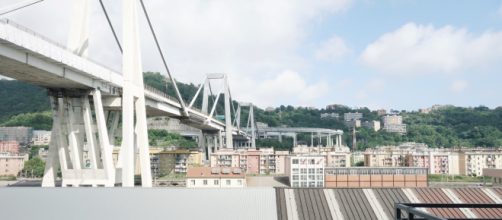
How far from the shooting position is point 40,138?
130875 millimetres

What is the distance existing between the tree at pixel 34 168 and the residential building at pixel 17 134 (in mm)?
56919

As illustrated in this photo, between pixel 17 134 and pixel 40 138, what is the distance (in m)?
12.8

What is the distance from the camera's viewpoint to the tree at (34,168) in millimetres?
80625

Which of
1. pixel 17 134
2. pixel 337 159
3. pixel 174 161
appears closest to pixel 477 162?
pixel 337 159

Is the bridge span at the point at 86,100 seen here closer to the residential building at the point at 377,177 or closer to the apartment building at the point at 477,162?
the residential building at the point at 377,177

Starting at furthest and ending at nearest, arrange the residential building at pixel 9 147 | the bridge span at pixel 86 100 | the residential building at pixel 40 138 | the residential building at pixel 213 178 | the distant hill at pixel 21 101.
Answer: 1. the residential building at pixel 40 138
2. the distant hill at pixel 21 101
3. the residential building at pixel 9 147
4. the residential building at pixel 213 178
5. the bridge span at pixel 86 100

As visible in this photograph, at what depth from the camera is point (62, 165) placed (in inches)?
1171

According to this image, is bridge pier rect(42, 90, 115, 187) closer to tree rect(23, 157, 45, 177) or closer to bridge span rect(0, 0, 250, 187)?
bridge span rect(0, 0, 250, 187)

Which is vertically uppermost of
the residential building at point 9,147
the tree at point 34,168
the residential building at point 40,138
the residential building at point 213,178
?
the residential building at point 40,138

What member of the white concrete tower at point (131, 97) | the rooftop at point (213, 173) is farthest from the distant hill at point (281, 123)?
the white concrete tower at point (131, 97)

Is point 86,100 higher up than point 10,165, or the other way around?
point 86,100

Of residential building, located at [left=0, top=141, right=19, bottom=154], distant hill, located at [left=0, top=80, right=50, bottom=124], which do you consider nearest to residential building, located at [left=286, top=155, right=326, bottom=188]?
residential building, located at [left=0, top=141, right=19, bottom=154]

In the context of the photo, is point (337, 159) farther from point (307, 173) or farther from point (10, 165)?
point (10, 165)

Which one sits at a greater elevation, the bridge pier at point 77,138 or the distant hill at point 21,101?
the distant hill at point 21,101
